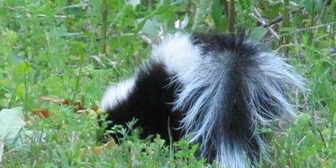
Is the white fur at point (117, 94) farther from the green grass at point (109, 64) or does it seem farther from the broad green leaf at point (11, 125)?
the broad green leaf at point (11, 125)

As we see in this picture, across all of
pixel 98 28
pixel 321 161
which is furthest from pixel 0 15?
pixel 321 161

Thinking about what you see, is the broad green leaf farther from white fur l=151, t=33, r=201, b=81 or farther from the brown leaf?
white fur l=151, t=33, r=201, b=81

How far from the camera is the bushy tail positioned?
4660 millimetres

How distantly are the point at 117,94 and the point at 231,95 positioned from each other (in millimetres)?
800

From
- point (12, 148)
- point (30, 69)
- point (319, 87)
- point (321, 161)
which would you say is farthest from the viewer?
point (30, 69)

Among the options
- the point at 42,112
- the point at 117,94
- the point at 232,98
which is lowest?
the point at 42,112

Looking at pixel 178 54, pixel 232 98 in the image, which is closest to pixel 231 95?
pixel 232 98

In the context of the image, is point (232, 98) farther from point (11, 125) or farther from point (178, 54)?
point (11, 125)

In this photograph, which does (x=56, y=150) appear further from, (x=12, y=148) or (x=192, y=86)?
(x=192, y=86)

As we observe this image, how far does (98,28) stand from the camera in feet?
23.8

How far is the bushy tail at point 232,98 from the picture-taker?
4.66 meters

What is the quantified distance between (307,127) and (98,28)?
96.7 inches

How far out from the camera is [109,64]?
22.4ft

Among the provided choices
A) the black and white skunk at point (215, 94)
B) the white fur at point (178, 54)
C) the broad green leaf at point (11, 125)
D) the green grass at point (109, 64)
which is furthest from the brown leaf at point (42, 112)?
the white fur at point (178, 54)
